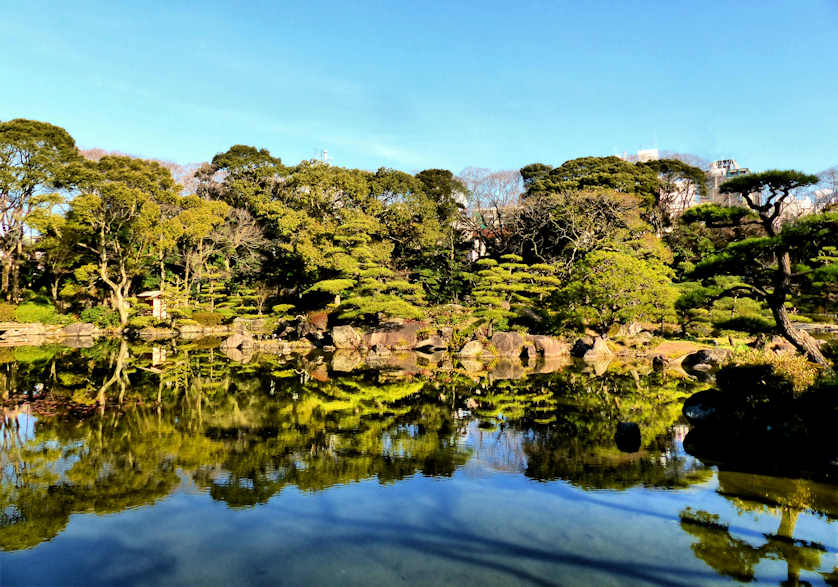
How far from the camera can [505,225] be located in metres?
34.5

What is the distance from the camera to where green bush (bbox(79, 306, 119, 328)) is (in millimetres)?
28094

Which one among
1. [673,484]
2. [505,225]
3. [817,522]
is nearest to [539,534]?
[673,484]

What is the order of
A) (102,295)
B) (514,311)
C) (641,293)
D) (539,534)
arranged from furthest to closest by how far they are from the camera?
1. (102,295)
2. (514,311)
3. (641,293)
4. (539,534)

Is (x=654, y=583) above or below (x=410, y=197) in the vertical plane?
below

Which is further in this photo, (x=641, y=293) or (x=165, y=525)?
(x=641, y=293)

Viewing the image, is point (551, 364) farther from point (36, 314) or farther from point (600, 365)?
point (36, 314)

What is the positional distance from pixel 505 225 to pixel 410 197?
21.8 feet

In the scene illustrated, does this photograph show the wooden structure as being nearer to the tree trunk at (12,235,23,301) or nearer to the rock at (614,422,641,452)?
the tree trunk at (12,235,23,301)

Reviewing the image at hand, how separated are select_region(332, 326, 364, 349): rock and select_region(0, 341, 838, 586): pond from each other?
11.7 metres

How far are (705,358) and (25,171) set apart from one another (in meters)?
32.5

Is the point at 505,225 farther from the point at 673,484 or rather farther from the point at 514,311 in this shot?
the point at 673,484

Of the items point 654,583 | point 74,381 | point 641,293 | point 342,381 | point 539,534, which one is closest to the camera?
point 654,583

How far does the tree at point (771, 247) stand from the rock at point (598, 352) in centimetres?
1101

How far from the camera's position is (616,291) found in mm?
21500
